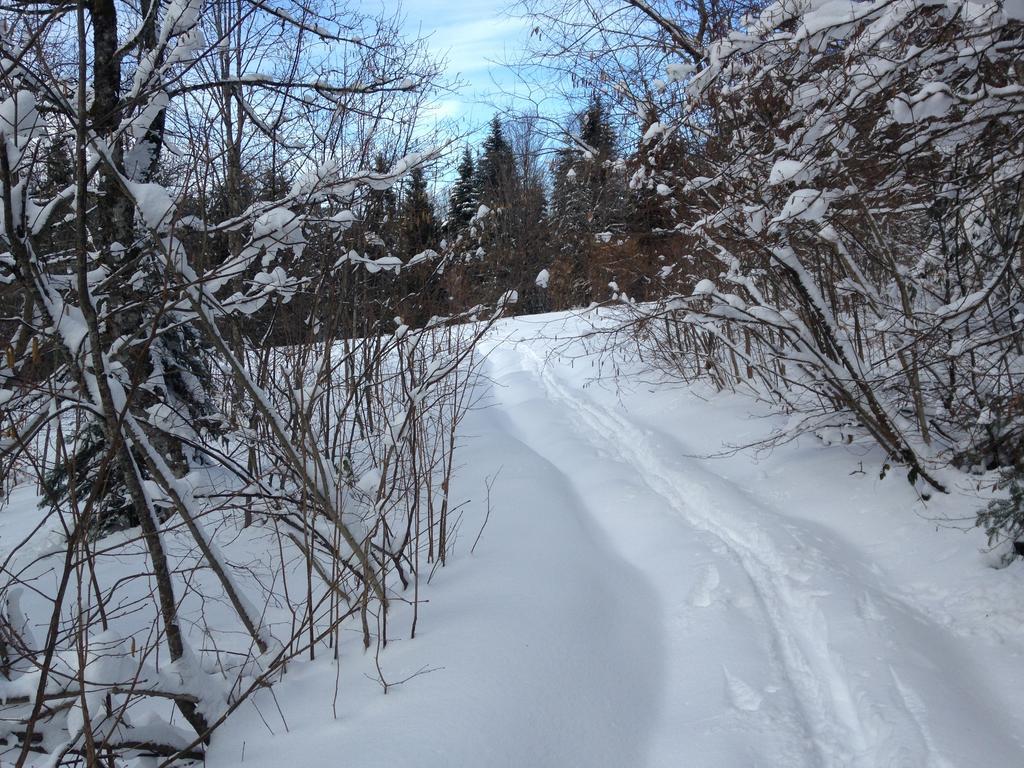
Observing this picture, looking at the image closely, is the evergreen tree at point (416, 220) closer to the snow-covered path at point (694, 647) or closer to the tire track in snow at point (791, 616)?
the snow-covered path at point (694, 647)

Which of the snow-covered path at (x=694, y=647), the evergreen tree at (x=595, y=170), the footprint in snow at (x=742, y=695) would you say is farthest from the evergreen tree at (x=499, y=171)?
the footprint in snow at (x=742, y=695)

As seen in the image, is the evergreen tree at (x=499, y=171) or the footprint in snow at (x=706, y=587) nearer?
the footprint in snow at (x=706, y=587)

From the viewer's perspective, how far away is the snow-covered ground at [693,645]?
2314mm

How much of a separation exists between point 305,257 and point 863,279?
4.16 metres

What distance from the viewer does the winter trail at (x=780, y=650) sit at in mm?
2377

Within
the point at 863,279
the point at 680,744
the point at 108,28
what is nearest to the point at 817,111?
the point at 863,279

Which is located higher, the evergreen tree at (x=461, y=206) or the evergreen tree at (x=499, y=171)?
the evergreen tree at (x=499, y=171)

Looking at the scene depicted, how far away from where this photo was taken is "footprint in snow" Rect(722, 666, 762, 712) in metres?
2.57

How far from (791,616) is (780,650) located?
326 mm

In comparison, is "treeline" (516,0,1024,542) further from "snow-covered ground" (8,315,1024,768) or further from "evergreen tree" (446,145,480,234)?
"evergreen tree" (446,145,480,234)

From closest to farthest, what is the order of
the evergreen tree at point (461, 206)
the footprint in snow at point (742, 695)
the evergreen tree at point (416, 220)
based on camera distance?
the footprint in snow at point (742, 695)
the evergreen tree at point (416, 220)
the evergreen tree at point (461, 206)

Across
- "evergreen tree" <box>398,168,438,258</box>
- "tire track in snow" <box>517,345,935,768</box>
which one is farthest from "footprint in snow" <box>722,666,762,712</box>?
"evergreen tree" <box>398,168,438,258</box>

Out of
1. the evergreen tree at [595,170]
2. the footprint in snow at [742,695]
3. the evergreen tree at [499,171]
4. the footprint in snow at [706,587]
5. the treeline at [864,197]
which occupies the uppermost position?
the evergreen tree at [499,171]

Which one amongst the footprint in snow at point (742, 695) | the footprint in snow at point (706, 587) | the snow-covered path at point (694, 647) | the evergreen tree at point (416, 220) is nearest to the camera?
the snow-covered path at point (694, 647)
